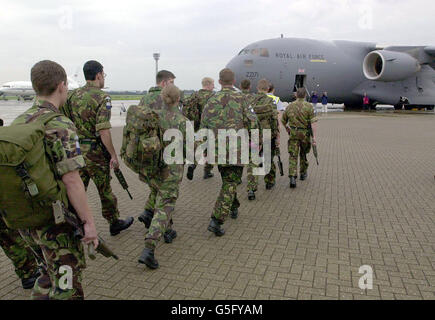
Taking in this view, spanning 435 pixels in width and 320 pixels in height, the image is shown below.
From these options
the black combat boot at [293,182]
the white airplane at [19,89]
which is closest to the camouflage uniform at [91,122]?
the black combat boot at [293,182]

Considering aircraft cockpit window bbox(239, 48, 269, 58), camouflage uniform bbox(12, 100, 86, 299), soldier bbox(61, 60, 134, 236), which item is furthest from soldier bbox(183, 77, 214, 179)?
aircraft cockpit window bbox(239, 48, 269, 58)

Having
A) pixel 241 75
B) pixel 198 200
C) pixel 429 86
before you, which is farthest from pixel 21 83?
pixel 198 200

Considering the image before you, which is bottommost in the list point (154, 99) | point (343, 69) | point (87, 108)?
point (87, 108)

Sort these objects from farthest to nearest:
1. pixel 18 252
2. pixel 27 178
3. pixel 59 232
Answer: pixel 18 252 < pixel 59 232 < pixel 27 178

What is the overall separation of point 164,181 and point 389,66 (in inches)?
875

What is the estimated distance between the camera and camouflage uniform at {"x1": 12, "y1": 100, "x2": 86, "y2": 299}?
213 cm

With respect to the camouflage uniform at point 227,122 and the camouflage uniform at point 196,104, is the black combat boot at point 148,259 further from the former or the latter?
the camouflage uniform at point 196,104

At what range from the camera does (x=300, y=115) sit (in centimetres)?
658

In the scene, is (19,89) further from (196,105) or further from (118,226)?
(118,226)

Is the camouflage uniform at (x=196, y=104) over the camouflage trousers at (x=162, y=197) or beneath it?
over

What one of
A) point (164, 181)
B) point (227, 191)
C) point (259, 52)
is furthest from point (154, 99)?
point (259, 52)

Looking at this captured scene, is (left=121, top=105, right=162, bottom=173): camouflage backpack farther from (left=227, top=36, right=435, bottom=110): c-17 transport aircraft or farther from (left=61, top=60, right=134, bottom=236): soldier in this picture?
(left=227, top=36, right=435, bottom=110): c-17 transport aircraft

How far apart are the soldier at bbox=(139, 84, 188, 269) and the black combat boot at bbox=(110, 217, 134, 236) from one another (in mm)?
995

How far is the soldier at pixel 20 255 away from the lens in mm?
3090
